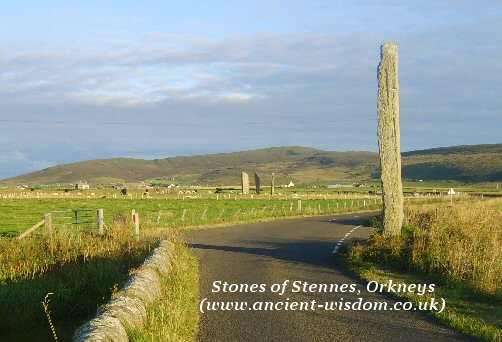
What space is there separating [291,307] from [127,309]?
11.6 feet

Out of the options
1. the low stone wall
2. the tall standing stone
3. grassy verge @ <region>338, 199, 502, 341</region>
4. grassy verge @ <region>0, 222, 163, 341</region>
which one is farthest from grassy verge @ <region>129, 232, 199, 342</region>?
the tall standing stone

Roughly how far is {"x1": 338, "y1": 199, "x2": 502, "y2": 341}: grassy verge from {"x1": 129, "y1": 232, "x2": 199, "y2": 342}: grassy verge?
4044 millimetres

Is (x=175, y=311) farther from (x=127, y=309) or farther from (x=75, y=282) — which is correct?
(x=75, y=282)

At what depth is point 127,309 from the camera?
934 cm

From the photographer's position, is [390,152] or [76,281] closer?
[76,281]

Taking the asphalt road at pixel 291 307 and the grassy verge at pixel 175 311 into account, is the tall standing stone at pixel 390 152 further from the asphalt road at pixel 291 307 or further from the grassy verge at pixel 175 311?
the grassy verge at pixel 175 311

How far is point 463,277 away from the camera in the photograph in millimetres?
14383

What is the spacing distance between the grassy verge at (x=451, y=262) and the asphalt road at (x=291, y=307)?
2.11ft

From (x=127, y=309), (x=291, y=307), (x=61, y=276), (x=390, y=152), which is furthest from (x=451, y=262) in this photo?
(x=61, y=276)

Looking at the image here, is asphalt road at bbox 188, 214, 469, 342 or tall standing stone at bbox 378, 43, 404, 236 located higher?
tall standing stone at bbox 378, 43, 404, 236

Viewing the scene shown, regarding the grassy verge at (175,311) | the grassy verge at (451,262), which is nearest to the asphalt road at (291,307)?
the grassy verge at (175,311)

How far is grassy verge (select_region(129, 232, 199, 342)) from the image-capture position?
891cm

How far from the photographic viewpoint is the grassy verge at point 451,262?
36.9ft

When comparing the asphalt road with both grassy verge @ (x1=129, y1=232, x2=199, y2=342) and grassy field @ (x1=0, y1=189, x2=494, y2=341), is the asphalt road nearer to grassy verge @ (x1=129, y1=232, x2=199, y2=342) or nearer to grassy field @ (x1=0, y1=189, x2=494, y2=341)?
grassy verge @ (x1=129, y1=232, x2=199, y2=342)
